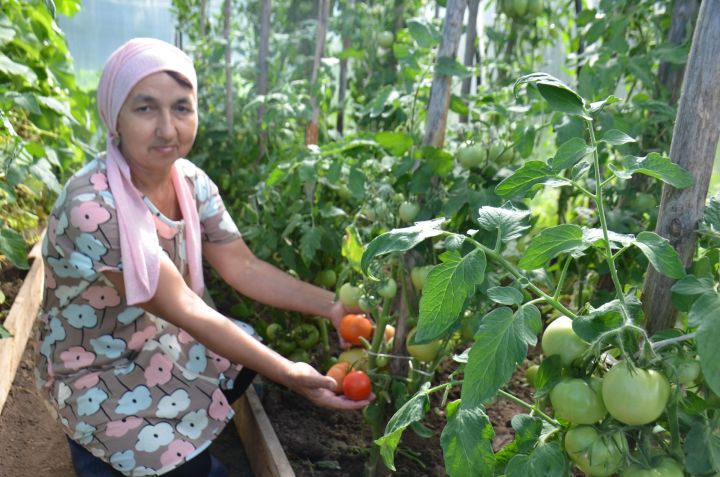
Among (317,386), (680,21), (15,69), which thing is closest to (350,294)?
(317,386)

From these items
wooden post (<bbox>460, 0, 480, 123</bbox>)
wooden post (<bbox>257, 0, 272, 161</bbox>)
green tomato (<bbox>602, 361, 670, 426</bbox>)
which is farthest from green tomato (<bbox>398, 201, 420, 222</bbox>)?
wooden post (<bbox>257, 0, 272, 161</bbox>)

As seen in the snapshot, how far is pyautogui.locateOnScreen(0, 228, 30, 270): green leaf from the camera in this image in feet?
6.98

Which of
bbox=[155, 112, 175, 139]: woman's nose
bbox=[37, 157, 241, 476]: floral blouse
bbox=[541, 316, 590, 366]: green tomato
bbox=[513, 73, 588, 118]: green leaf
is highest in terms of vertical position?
bbox=[513, 73, 588, 118]: green leaf

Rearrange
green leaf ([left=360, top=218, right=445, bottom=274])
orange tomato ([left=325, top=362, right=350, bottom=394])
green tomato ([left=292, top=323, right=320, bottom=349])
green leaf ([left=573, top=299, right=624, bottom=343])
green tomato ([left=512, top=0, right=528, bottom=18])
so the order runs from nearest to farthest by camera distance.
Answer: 1. green leaf ([left=573, top=299, right=624, bottom=343])
2. green leaf ([left=360, top=218, right=445, bottom=274])
3. orange tomato ([left=325, top=362, right=350, bottom=394])
4. green tomato ([left=512, top=0, right=528, bottom=18])
5. green tomato ([left=292, top=323, right=320, bottom=349])

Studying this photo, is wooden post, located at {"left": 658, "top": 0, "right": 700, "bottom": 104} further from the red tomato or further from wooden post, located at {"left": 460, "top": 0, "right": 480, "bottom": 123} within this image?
the red tomato

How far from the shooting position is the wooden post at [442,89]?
1.85 m

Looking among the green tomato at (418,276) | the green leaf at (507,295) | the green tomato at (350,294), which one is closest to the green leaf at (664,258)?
the green leaf at (507,295)

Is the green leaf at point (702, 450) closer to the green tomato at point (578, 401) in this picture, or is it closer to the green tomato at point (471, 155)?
the green tomato at point (578, 401)

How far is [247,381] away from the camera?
2.30 metres

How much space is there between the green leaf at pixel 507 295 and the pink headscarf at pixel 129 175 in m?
0.99

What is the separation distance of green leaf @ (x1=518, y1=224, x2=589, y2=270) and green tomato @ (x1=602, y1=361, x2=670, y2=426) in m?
0.19

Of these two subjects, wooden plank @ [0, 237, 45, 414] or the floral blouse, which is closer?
the floral blouse

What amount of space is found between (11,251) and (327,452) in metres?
1.04

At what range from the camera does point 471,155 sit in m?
1.81
